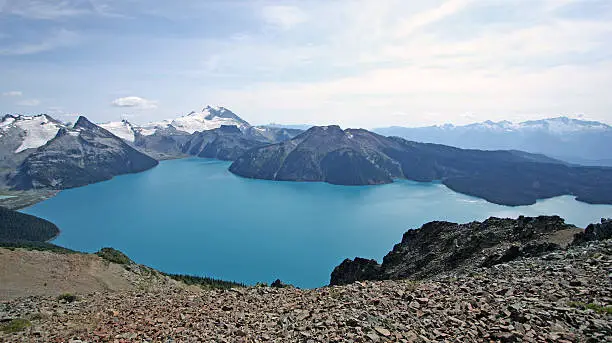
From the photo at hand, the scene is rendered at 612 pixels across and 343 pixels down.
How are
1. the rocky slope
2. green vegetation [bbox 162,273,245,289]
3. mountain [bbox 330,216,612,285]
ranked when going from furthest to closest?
green vegetation [bbox 162,273,245,289], the rocky slope, mountain [bbox 330,216,612,285]

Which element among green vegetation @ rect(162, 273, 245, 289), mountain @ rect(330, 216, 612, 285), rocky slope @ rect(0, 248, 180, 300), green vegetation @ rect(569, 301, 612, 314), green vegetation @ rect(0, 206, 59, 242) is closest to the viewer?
green vegetation @ rect(569, 301, 612, 314)

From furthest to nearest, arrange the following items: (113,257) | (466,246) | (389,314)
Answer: (113,257)
(466,246)
(389,314)

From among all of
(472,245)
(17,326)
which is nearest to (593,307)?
(472,245)

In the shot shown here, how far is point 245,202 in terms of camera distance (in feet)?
621

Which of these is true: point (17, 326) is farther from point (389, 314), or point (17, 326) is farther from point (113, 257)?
point (113, 257)

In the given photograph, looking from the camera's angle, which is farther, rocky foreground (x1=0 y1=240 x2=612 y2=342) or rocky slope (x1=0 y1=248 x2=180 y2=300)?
rocky slope (x1=0 y1=248 x2=180 y2=300)

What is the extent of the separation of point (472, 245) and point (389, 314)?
24.7m

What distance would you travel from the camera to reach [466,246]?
35.6 m

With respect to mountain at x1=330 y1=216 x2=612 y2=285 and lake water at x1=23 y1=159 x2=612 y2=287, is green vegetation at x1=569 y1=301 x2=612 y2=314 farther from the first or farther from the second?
lake water at x1=23 y1=159 x2=612 y2=287

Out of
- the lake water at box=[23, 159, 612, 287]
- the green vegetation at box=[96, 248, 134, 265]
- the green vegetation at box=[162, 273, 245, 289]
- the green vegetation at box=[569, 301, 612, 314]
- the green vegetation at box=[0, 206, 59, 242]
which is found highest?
the green vegetation at box=[569, 301, 612, 314]

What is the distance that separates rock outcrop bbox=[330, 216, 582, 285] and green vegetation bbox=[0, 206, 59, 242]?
427 feet

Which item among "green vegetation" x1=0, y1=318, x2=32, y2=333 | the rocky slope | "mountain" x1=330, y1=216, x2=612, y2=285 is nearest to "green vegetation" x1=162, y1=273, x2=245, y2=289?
the rocky slope

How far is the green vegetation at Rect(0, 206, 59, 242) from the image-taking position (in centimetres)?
13350

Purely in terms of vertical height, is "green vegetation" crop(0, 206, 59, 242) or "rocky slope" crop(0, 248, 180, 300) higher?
"rocky slope" crop(0, 248, 180, 300)
